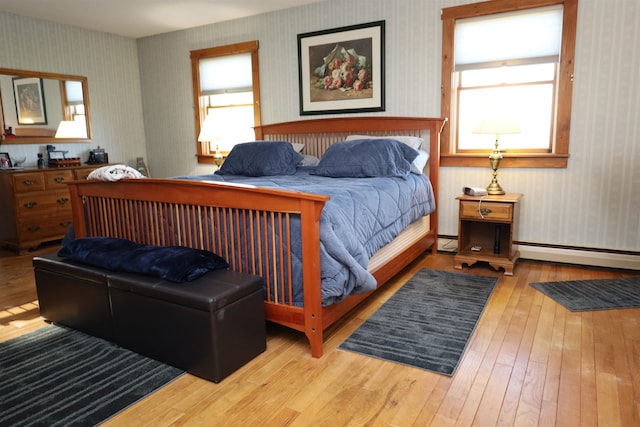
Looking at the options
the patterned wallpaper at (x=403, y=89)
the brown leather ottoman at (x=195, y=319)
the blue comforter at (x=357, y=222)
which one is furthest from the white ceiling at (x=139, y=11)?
the brown leather ottoman at (x=195, y=319)

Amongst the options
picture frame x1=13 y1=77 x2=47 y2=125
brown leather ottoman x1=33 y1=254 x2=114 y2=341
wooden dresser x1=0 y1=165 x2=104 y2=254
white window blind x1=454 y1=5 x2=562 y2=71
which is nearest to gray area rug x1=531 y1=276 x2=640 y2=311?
white window blind x1=454 y1=5 x2=562 y2=71

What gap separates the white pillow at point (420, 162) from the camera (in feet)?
12.5

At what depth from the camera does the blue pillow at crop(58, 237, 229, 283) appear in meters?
2.18

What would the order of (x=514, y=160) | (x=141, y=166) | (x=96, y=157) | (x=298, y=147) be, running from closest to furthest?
(x=514, y=160)
(x=298, y=147)
(x=96, y=157)
(x=141, y=166)

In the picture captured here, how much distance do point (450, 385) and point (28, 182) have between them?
4.43 m

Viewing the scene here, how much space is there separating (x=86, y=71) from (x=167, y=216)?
3640mm

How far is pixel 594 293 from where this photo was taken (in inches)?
121

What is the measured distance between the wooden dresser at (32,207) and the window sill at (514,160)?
367 cm

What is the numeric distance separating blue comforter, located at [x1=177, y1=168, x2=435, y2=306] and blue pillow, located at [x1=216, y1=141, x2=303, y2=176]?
0.34 m

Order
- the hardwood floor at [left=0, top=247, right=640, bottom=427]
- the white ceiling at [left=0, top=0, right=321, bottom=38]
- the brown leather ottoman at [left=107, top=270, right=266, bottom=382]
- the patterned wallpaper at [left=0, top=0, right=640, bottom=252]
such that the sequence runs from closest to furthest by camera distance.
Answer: the hardwood floor at [left=0, top=247, right=640, bottom=427] → the brown leather ottoman at [left=107, top=270, right=266, bottom=382] → the patterned wallpaper at [left=0, top=0, right=640, bottom=252] → the white ceiling at [left=0, top=0, right=321, bottom=38]

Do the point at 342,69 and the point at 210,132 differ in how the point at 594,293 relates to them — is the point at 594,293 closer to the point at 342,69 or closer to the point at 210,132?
the point at 342,69

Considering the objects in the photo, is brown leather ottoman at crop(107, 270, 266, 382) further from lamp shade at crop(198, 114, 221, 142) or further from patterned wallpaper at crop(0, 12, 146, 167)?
patterned wallpaper at crop(0, 12, 146, 167)

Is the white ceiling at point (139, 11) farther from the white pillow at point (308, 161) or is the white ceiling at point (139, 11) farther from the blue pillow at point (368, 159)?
the blue pillow at point (368, 159)

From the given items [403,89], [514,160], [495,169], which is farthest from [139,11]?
[514,160]
